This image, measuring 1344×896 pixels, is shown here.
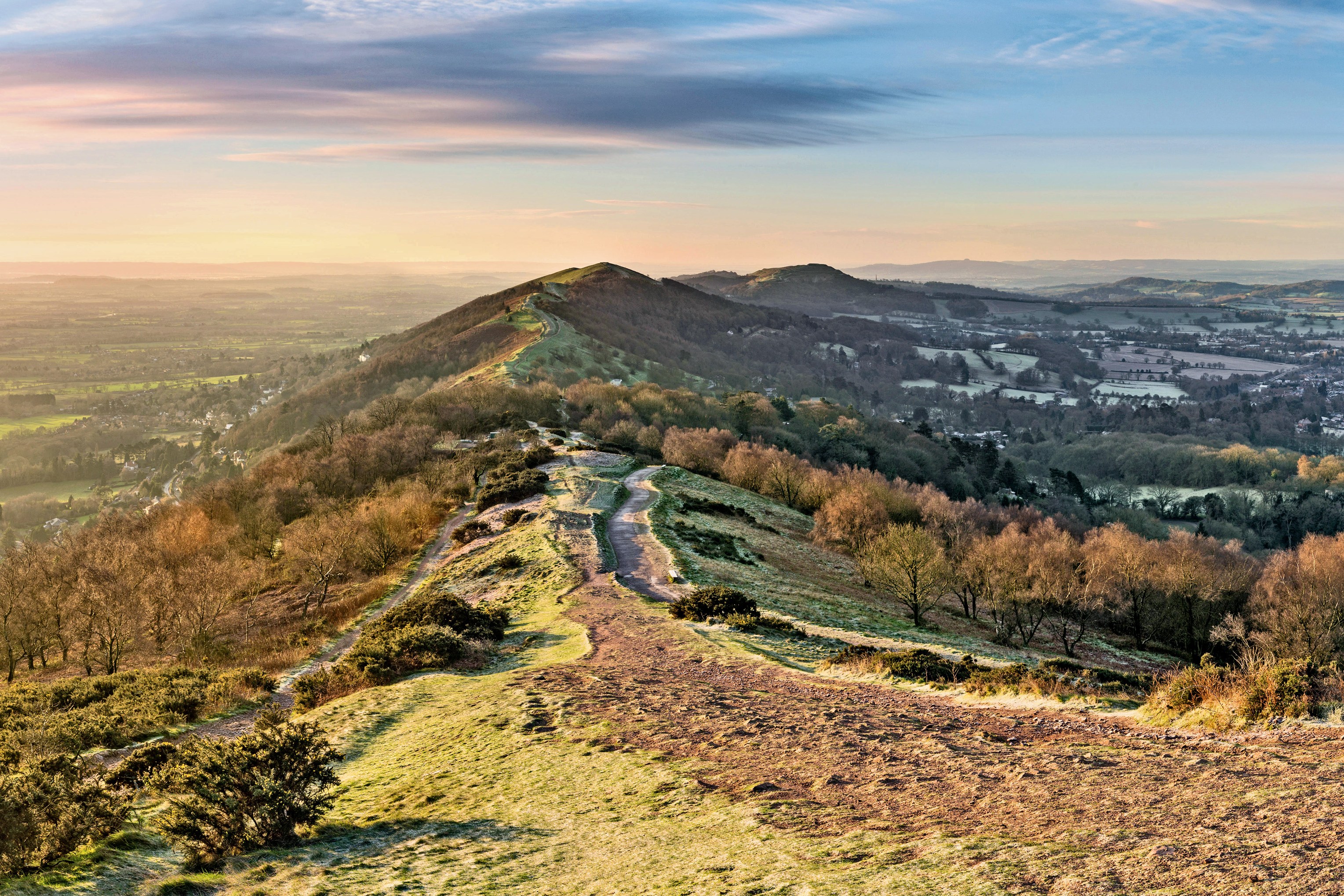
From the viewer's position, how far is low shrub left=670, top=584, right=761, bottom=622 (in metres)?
29.8

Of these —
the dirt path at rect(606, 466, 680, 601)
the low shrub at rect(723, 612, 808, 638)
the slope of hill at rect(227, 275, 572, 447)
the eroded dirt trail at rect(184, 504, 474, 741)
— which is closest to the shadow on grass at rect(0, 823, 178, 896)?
the eroded dirt trail at rect(184, 504, 474, 741)

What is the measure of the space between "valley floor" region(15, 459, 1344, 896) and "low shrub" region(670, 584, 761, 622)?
28.5 feet

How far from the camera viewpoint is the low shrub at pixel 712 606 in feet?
97.7

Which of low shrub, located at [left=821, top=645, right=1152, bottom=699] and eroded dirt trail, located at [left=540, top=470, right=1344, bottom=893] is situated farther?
low shrub, located at [left=821, top=645, right=1152, bottom=699]

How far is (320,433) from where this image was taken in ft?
292

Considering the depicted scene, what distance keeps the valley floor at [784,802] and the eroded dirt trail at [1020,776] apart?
0.16 ft

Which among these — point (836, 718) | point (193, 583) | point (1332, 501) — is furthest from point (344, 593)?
point (1332, 501)

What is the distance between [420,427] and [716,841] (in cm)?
7603

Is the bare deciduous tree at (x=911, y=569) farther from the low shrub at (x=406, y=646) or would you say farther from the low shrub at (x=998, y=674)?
the low shrub at (x=406, y=646)

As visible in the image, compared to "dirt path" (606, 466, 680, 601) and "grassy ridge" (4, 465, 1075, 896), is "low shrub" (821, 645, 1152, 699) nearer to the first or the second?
"grassy ridge" (4, 465, 1075, 896)

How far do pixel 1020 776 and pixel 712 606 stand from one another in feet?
58.4

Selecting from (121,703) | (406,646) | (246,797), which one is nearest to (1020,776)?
(246,797)

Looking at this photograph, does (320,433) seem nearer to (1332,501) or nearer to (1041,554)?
(1041,554)

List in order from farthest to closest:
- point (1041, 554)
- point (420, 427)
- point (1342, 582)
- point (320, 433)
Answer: point (320, 433), point (420, 427), point (1342, 582), point (1041, 554)
